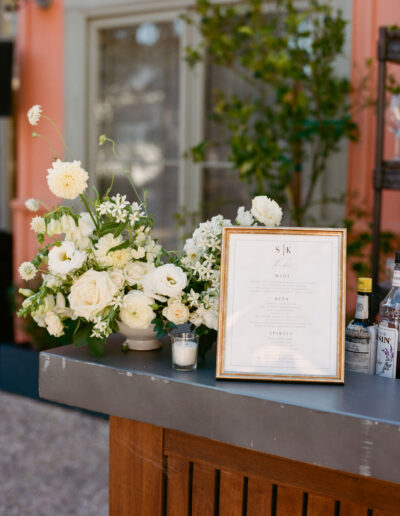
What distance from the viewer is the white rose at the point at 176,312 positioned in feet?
4.42

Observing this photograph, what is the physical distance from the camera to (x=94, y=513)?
8.81ft

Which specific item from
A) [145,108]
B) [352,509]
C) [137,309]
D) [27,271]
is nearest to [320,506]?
[352,509]

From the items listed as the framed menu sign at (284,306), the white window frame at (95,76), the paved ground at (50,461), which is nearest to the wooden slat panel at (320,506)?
the framed menu sign at (284,306)

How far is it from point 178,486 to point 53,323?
43cm

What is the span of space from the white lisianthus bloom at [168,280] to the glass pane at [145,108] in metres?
2.90

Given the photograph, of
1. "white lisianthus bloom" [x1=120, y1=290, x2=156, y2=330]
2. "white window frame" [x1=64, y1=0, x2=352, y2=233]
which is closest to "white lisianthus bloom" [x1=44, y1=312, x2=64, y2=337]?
"white lisianthus bloom" [x1=120, y1=290, x2=156, y2=330]

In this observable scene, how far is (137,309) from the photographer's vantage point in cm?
135

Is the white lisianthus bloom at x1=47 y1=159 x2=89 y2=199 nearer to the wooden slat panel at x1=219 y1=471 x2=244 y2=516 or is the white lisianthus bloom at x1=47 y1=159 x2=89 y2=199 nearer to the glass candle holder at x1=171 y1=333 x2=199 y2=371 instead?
the glass candle holder at x1=171 y1=333 x2=199 y2=371

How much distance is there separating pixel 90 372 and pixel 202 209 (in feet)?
8.72

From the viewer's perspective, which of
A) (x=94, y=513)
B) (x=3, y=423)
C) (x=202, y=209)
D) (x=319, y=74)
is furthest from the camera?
(x=202, y=209)

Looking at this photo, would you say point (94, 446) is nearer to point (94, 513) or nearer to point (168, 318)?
point (94, 513)

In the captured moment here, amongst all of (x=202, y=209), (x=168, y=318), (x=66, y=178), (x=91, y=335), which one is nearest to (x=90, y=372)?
(x=91, y=335)

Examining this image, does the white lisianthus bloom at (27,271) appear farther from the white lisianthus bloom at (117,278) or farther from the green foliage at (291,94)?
the green foliage at (291,94)

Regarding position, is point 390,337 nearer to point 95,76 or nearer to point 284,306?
point 284,306
